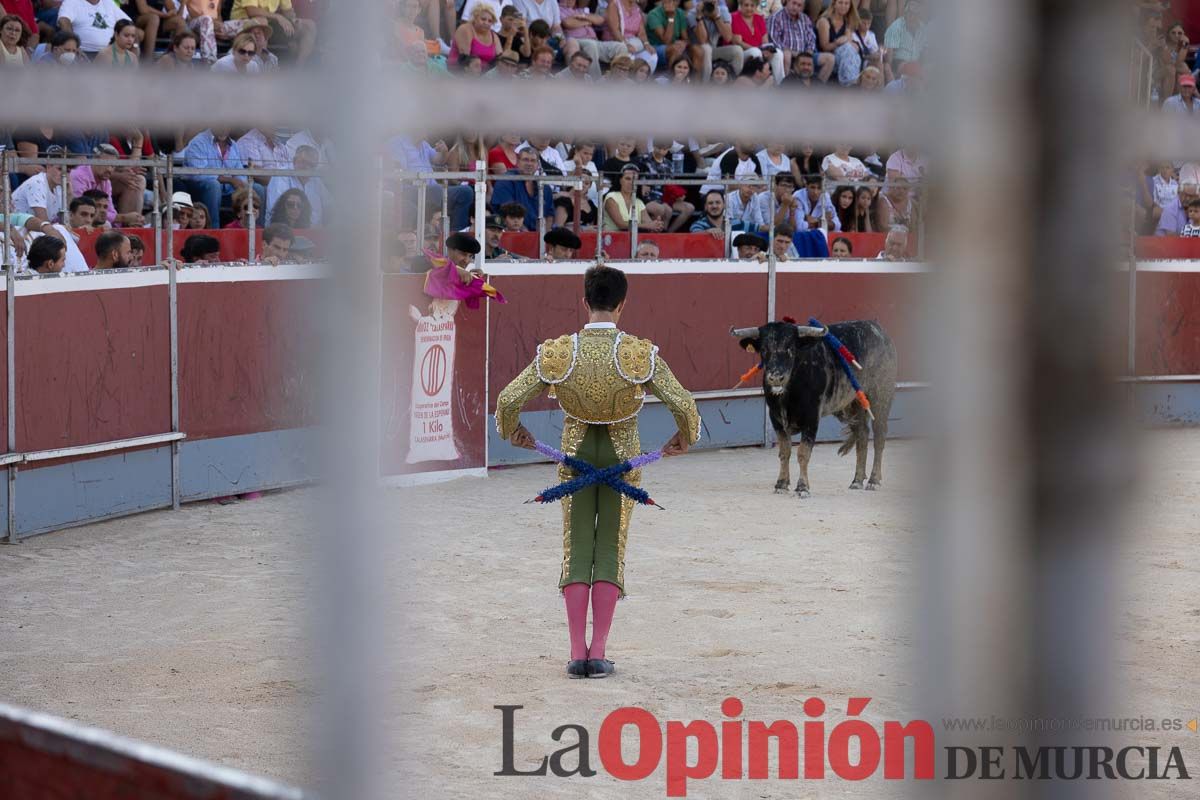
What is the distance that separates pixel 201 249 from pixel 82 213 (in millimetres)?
708

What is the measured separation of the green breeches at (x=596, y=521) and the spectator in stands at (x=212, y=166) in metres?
3.22

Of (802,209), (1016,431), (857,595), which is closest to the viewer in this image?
(1016,431)

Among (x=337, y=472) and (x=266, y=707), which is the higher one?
(x=337, y=472)

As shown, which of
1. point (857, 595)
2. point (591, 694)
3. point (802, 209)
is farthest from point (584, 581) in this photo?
point (802, 209)

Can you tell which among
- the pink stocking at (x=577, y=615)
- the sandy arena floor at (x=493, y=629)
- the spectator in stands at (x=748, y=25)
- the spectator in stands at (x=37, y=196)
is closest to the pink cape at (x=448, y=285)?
the sandy arena floor at (x=493, y=629)

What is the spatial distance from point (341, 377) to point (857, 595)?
669 cm

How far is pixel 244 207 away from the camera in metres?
9.98

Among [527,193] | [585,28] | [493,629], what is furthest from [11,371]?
[527,193]

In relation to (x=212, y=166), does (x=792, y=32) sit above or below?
above

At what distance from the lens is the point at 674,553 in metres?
8.44

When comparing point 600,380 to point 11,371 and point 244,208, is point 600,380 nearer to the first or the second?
→ point 11,371

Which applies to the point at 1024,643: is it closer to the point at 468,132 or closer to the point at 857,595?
the point at 468,132

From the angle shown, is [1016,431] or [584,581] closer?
[1016,431]

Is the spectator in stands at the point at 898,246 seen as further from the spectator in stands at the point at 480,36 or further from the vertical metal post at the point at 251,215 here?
the vertical metal post at the point at 251,215
